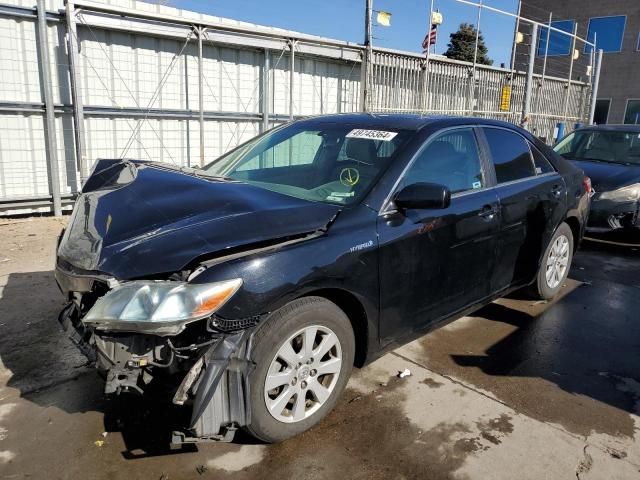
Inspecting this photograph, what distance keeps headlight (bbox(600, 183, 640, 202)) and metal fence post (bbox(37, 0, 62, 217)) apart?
7.45 m

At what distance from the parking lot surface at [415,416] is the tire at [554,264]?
36 cm

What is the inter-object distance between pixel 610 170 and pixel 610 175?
0.20m

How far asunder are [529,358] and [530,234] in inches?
41.0

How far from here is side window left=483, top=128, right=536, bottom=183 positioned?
13.0 ft

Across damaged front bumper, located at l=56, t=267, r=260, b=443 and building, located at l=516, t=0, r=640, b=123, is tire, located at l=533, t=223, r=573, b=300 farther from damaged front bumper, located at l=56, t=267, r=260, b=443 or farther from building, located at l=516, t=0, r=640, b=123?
building, located at l=516, t=0, r=640, b=123

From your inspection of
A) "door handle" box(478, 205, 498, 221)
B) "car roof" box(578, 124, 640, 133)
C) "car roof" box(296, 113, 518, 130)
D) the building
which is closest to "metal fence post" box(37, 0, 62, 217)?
"car roof" box(296, 113, 518, 130)

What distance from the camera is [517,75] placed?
13.9 metres

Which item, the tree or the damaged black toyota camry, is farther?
the tree

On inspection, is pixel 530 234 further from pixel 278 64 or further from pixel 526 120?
pixel 526 120

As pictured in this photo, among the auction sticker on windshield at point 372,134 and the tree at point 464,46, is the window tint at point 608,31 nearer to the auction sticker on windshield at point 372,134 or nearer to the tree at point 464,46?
the tree at point 464,46

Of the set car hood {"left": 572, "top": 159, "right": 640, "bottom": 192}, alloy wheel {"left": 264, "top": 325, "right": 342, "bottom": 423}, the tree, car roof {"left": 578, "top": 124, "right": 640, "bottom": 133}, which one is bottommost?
alloy wheel {"left": 264, "top": 325, "right": 342, "bottom": 423}

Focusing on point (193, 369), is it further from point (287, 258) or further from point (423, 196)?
point (423, 196)

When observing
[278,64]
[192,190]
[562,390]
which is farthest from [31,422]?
[278,64]

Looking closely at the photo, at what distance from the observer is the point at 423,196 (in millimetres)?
2943
